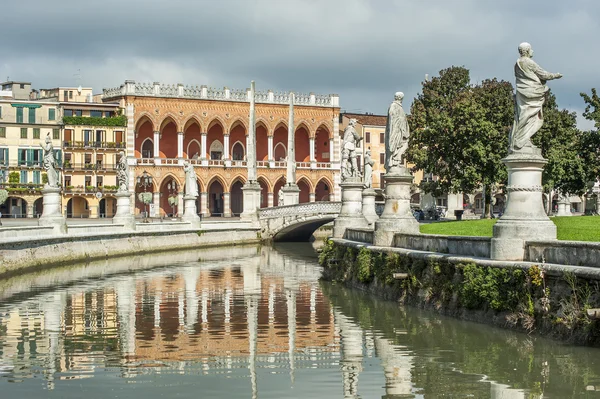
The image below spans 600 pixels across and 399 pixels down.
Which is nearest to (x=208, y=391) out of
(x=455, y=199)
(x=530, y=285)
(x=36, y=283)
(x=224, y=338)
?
(x=224, y=338)

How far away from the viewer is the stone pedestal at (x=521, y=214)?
1697 cm

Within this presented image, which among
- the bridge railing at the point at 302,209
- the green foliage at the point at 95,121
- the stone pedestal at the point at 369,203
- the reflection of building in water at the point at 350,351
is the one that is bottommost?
the reflection of building in water at the point at 350,351

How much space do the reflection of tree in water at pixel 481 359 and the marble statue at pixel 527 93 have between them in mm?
3577

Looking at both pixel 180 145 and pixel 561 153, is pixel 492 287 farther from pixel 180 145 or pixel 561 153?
pixel 180 145

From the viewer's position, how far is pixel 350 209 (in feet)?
107

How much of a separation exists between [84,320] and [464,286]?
8.19m

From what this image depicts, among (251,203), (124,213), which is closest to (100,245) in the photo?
(124,213)

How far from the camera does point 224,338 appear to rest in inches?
697

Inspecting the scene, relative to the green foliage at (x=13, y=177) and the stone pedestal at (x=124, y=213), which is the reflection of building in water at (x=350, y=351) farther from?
the green foliage at (x=13, y=177)

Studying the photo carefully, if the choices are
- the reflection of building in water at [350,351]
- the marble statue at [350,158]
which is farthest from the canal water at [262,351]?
the marble statue at [350,158]

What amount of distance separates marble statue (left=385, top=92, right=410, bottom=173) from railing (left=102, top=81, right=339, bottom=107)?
181 ft

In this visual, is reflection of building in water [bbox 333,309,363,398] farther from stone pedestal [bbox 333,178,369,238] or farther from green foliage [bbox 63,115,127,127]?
green foliage [bbox 63,115,127,127]

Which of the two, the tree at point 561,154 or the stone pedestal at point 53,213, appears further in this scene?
the tree at point 561,154

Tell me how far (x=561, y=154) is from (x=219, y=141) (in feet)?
134
